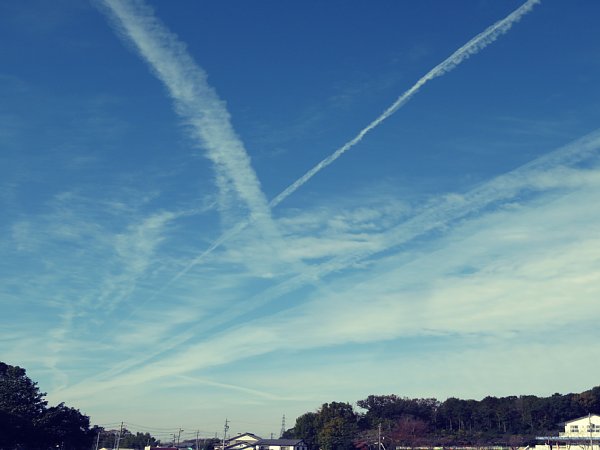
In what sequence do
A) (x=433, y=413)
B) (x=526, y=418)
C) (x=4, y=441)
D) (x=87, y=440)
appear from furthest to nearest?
1. (x=433, y=413)
2. (x=526, y=418)
3. (x=87, y=440)
4. (x=4, y=441)

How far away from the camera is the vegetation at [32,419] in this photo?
79.8m

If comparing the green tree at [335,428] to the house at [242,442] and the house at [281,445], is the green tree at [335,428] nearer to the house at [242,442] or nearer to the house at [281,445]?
the house at [281,445]

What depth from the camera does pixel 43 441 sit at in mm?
87125

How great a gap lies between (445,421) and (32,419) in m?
100

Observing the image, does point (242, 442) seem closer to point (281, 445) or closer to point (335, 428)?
point (281, 445)

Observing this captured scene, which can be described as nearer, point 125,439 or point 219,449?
point 219,449

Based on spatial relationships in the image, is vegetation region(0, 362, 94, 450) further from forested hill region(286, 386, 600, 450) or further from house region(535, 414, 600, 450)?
house region(535, 414, 600, 450)

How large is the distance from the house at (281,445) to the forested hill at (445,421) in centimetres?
321

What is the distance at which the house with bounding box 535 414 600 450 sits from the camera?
102 metres

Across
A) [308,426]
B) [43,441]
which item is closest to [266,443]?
[308,426]

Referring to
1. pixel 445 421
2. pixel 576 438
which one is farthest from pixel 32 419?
pixel 445 421

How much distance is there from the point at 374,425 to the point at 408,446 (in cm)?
1393

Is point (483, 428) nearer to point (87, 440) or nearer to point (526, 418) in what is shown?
point (526, 418)

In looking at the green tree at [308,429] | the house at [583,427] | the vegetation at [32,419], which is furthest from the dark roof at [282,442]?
the house at [583,427]
